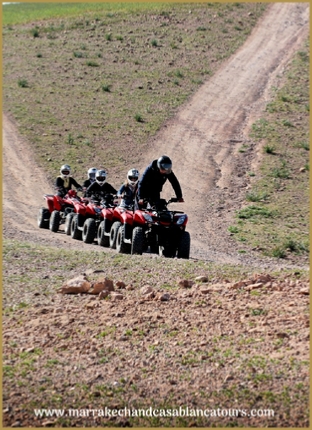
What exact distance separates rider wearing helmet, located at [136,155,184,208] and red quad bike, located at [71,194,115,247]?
2118mm

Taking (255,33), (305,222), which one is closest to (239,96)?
(255,33)

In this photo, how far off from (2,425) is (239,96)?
4117 cm

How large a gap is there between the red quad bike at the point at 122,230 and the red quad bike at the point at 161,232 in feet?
1.28

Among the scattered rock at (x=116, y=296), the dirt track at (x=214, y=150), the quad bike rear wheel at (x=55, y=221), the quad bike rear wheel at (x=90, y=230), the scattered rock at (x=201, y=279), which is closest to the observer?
the scattered rock at (x=116, y=296)

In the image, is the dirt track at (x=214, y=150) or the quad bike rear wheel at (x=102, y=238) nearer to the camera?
the quad bike rear wheel at (x=102, y=238)

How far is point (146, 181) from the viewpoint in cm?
1953

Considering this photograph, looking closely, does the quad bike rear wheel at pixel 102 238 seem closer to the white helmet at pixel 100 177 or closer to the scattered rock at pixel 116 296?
the white helmet at pixel 100 177

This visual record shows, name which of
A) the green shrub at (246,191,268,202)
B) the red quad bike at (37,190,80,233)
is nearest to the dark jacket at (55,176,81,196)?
the red quad bike at (37,190,80,233)

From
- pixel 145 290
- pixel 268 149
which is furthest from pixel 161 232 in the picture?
pixel 268 149

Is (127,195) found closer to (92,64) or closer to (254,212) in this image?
(254,212)

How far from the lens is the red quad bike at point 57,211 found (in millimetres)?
25531

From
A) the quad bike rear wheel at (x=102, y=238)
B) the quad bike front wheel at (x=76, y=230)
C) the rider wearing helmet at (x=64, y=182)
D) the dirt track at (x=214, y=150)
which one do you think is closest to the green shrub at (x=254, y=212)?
the dirt track at (x=214, y=150)

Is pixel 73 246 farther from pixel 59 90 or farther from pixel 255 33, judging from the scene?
pixel 255 33

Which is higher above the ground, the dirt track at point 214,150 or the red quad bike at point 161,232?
the dirt track at point 214,150
